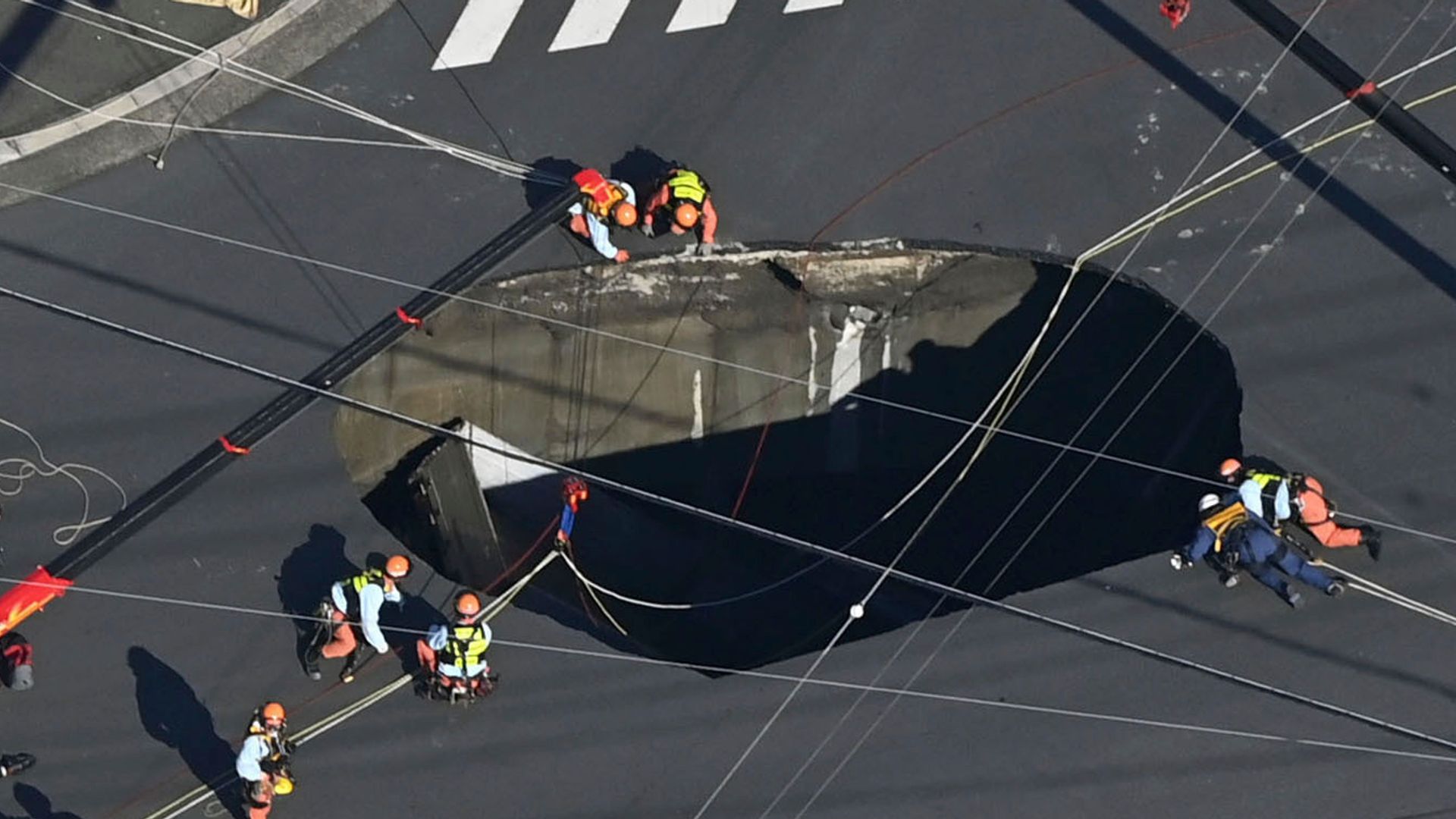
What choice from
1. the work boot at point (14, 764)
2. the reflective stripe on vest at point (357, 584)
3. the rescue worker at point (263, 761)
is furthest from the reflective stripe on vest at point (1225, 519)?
the work boot at point (14, 764)

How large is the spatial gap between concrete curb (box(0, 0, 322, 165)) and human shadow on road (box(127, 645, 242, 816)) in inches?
267

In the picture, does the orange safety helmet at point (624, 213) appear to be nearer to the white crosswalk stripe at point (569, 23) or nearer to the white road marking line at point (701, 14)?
the white crosswalk stripe at point (569, 23)

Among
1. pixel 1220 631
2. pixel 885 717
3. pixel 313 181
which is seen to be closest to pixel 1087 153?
pixel 1220 631

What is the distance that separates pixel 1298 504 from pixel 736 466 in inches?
308

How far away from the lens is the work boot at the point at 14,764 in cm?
1888

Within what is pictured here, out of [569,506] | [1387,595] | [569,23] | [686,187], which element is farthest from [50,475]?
[1387,595]

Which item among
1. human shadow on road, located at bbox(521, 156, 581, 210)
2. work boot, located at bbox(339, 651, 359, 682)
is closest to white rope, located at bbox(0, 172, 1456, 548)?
Result: human shadow on road, located at bbox(521, 156, 581, 210)

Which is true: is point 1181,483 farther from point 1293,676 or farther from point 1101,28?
point 1101,28

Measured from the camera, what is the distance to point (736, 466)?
78.1ft

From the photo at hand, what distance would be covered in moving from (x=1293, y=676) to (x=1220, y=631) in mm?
887

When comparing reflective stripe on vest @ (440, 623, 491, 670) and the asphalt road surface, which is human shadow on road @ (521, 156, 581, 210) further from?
reflective stripe on vest @ (440, 623, 491, 670)

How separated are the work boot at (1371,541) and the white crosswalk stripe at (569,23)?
923cm

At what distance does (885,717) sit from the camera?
18969mm

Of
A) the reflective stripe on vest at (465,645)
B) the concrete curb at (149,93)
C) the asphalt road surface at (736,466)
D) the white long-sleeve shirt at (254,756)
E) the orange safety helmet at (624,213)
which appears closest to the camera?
the white long-sleeve shirt at (254,756)
